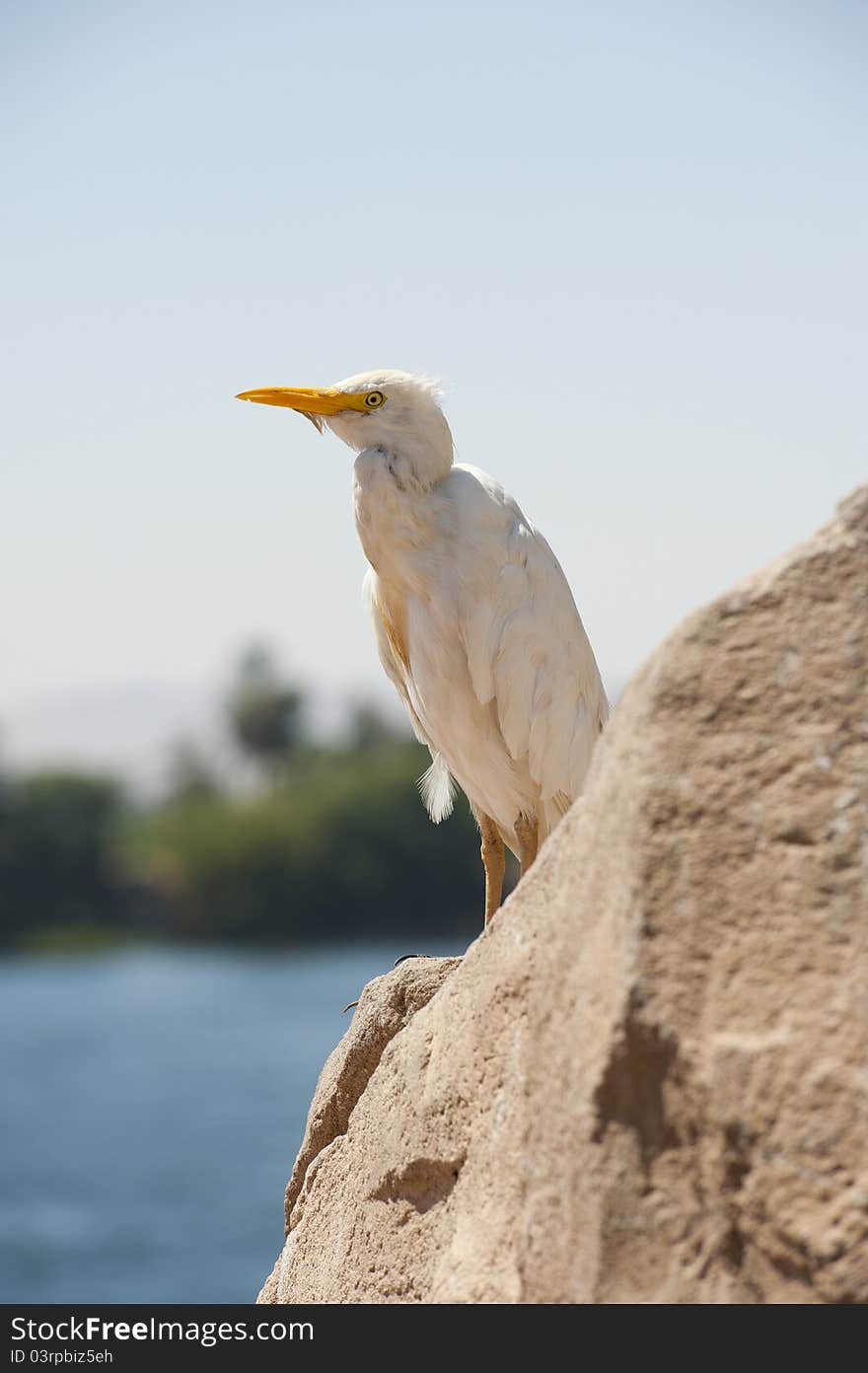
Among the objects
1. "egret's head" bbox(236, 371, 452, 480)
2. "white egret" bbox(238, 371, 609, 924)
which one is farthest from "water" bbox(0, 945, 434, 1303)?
"egret's head" bbox(236, 371, 452, 480)

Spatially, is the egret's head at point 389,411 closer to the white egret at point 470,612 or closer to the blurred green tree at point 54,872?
the white egret at point 470,612

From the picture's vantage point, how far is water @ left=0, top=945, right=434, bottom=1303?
1817 inches

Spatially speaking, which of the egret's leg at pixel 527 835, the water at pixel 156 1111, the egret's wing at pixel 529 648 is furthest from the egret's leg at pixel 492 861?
the water at pixel 156 1111

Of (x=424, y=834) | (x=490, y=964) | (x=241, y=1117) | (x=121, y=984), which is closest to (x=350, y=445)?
(x=490, y=964)

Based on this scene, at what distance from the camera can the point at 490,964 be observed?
143 inches

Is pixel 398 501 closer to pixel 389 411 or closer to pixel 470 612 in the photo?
pixel 389 411

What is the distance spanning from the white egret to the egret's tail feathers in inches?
28.7

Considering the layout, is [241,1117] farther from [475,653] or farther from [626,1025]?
[626,1025]

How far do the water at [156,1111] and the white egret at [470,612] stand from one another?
3506 cm

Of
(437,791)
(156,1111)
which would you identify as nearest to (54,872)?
(156,1111)

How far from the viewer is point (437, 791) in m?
8.45

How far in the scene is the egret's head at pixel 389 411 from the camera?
686cm
